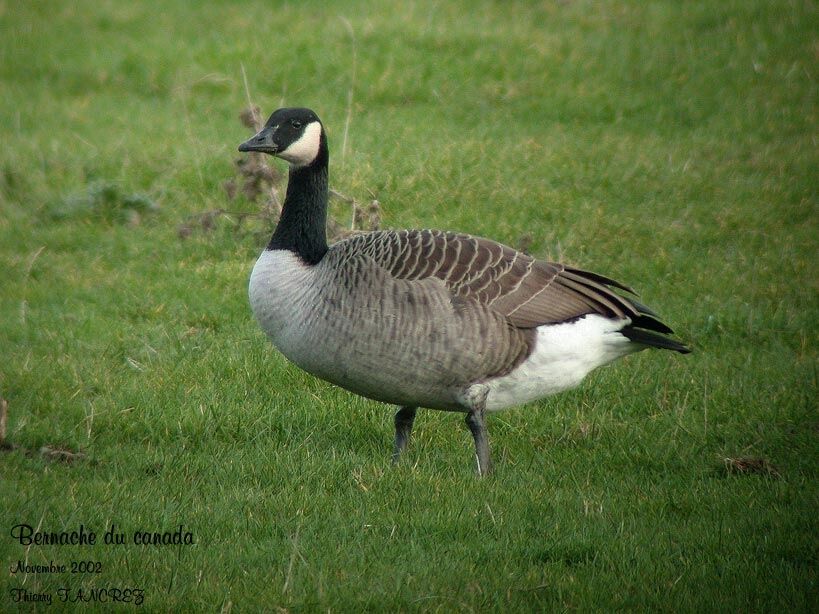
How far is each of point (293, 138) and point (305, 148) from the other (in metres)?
0.11

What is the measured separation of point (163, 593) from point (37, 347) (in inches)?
150

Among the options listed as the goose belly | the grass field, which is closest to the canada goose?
the goose belly

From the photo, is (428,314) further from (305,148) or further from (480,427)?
(305,148)

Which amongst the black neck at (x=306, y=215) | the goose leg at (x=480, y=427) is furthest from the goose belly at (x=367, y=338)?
the black neck at (x=306, y=215)

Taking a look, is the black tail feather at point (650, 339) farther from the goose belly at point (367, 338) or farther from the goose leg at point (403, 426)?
the goose leg at point (403, 426)

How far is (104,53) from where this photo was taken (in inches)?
572

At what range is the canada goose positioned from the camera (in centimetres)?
608

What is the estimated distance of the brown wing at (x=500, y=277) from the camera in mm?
6223

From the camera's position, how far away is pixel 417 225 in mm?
10102

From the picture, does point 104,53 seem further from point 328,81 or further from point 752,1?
point 752,1

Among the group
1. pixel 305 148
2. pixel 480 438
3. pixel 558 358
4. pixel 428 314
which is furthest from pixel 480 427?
pixel 305 148

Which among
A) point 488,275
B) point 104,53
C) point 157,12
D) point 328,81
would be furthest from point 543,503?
point 157,12

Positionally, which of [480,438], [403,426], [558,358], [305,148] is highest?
[305,148]

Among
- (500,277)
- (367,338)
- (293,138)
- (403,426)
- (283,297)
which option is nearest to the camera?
(367,338)
